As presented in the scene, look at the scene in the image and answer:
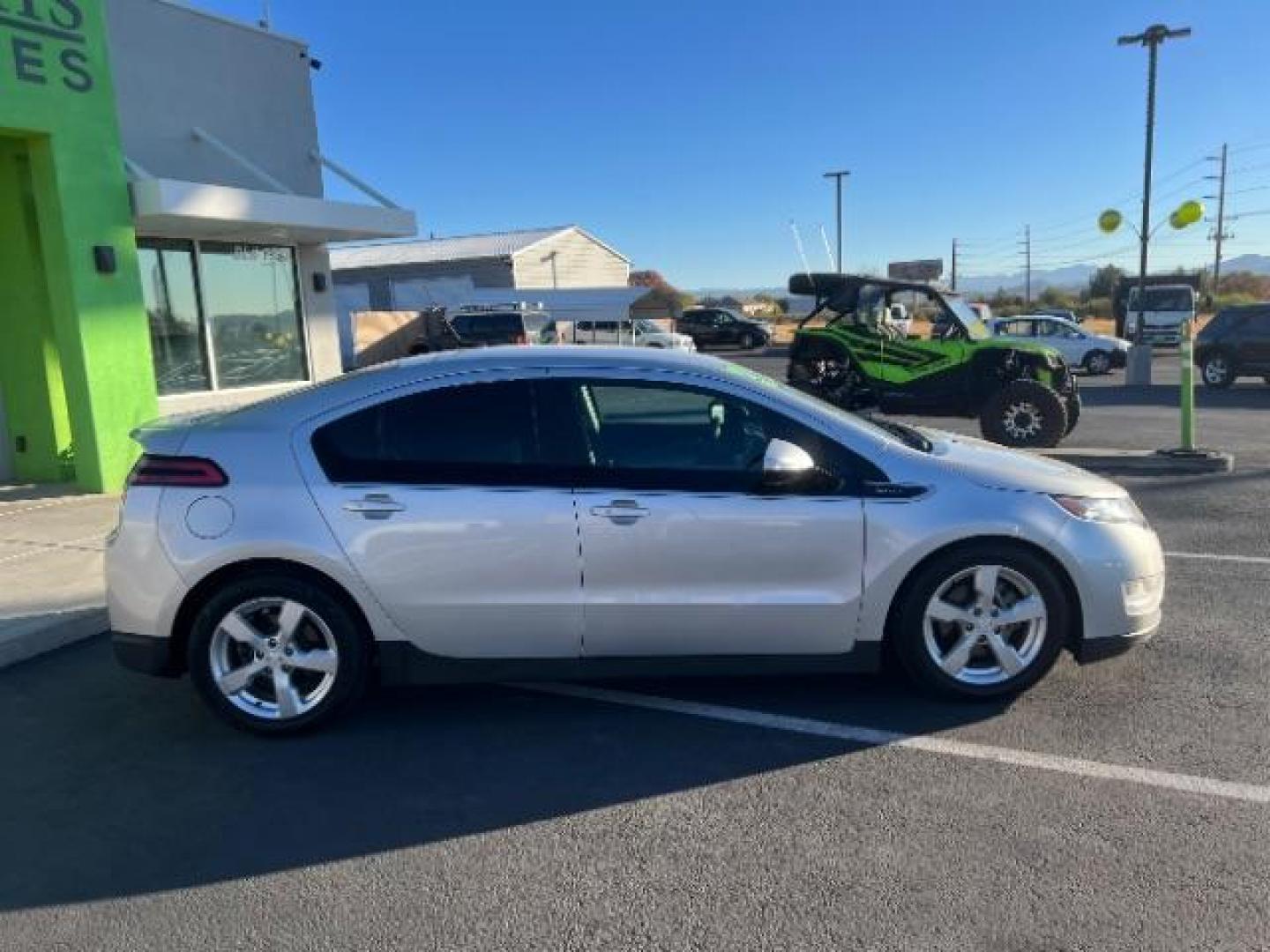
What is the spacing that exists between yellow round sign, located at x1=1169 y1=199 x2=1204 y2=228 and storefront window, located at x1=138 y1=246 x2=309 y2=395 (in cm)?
1709

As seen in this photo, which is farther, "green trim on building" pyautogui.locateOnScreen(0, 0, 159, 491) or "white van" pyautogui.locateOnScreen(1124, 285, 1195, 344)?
"white van" pyautogui.locateOnScreen(1124, 285, 1195, 344)

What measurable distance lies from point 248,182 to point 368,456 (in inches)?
329

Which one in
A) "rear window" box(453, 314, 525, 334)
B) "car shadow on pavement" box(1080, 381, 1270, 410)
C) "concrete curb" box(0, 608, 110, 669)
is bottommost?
"car shadow on pavement" box(1080, 381, 1270, 410)

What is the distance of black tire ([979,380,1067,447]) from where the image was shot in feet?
35.2

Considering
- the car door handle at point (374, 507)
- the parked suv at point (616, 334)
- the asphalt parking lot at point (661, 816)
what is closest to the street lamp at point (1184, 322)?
the asphalt parking lot at point (661, 816)

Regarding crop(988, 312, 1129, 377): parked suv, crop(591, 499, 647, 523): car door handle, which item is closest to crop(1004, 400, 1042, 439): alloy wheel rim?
crop(591, 499, 647, 523): car door handle

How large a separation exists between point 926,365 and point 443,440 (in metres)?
8.67

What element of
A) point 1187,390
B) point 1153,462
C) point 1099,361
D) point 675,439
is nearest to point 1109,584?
point 675,439

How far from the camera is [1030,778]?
136 inches

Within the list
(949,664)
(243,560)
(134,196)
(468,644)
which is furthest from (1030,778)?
(134,196)

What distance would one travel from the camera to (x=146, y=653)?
3916 mm

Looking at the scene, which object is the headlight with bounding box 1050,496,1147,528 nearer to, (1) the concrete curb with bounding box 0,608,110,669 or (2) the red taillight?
(2) the red taillight

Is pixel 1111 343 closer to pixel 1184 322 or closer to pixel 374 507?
pixel 1184 322

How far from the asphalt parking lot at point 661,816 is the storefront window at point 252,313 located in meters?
6.74
